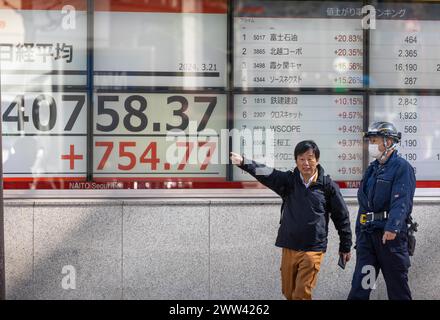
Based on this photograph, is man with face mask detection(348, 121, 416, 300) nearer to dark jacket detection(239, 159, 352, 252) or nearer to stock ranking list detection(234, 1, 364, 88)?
dark jacket detection(239, 159, 352, 252)

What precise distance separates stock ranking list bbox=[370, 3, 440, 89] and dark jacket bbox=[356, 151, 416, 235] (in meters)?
1.82

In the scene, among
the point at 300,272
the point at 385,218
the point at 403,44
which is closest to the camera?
the point at 300,272

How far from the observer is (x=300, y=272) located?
24.6 ft

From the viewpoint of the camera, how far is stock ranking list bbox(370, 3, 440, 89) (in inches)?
368

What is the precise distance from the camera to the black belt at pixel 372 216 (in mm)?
7703

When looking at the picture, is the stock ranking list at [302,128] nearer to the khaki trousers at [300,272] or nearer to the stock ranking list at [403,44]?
the stock ranking list at [403,44]

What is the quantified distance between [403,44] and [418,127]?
3.10 ft

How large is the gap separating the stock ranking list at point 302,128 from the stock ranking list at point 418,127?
407 mm

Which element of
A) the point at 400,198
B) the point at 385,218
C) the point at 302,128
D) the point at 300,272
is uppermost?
the point at 302,128

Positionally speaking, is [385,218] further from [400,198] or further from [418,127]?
[418,127]

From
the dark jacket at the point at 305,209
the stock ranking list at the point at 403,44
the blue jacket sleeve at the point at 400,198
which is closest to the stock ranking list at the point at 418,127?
the stock ranking list at the point at 403,44

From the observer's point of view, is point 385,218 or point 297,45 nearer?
point 385,218

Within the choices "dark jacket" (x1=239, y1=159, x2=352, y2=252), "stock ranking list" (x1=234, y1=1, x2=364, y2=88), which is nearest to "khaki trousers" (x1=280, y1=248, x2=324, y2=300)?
"dark jacket" (x1=239, y1=159, x2=352, y2=252)

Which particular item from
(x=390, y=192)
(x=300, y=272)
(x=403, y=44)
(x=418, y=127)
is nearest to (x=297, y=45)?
(x=403, y=44)
